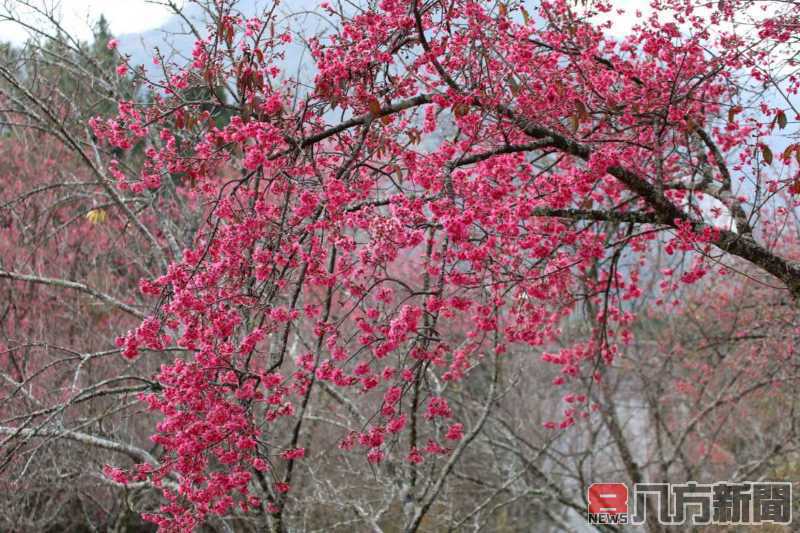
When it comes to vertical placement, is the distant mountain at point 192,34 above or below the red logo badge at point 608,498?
above

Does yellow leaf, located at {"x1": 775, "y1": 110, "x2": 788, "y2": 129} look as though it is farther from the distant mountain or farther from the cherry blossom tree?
the distant mountain

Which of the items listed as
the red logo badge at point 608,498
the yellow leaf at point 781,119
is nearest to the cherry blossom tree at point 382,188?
the yellow leaf at point 781,119

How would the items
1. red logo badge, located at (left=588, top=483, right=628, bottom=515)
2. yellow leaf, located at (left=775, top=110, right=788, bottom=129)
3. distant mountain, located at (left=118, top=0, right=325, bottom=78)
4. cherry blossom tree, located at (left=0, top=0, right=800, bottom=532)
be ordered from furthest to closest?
red logo badge, located at (left=588, top=483, right=628, bottom=515) → distant mountain, located at (left=118, top=0, right=325, bottom=78) → yellow leaf, located at (left=775, top=110, right=788, bottom=129) → cherry blossom tree, located at (left=0, top=0, right=800, bottom=532)

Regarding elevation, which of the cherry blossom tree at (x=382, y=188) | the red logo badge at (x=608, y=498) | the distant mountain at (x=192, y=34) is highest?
the distant mountain at (x=192, y=34)

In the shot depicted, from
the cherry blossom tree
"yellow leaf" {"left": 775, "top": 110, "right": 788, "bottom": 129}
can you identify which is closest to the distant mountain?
the cherry blossom tree

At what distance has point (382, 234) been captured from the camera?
283cm

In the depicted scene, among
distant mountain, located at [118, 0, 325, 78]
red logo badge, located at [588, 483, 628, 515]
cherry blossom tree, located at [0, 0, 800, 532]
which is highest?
distant mountain, located at [118, 0, 325, 78]

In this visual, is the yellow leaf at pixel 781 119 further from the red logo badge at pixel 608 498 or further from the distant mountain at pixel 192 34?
the red logo badge at pixel 608 498

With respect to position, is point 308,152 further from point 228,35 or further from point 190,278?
point 190,278

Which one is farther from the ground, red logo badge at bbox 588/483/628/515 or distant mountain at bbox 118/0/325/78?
distant mountain at bbox 118/0/325/78

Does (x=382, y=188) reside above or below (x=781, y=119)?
below

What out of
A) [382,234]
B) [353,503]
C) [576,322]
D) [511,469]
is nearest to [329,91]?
[382,234]

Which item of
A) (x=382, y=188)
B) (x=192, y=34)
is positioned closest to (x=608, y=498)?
(x=382, y=188)

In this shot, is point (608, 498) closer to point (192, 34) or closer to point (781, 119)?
point (781, 119)
